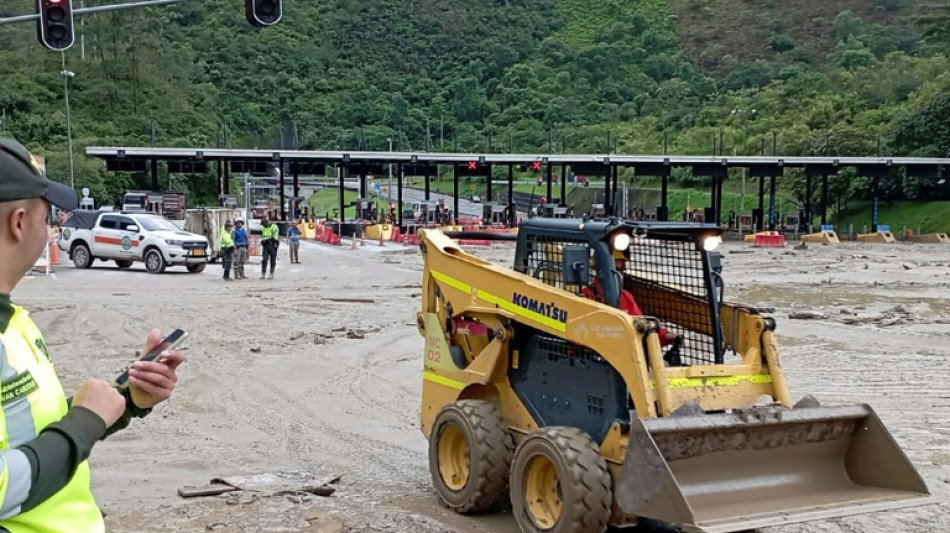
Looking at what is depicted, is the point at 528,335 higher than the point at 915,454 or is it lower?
higher

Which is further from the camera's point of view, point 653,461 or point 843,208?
point 843,208

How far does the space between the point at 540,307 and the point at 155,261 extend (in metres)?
25.4

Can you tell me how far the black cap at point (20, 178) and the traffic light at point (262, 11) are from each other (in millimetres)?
14900

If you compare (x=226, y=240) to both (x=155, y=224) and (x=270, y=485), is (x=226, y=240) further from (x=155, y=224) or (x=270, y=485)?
(x=270, y=485)

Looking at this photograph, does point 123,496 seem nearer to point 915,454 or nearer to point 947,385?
point 915,454

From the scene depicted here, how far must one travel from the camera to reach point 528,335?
775 centimetres

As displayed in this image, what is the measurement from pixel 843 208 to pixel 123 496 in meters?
76.7

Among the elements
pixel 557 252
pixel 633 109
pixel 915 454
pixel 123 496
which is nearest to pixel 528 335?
pixel 557 252

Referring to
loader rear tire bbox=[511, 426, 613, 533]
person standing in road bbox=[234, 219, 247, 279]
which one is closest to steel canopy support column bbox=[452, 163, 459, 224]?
person standing in road bbox=[234, 219, 247, 279]

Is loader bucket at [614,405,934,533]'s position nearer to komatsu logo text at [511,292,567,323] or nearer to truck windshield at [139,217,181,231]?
komatsu logo text at [511,292,567,323]

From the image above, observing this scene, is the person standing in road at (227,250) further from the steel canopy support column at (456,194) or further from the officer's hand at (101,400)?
the steel canopy support column at (456,194)

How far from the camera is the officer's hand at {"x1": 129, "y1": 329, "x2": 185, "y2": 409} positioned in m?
2.98

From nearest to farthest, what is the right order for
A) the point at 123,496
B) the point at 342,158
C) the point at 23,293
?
the point at 123,496 < the point at 23,293 < the point at 342,158

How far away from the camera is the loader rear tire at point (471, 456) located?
24.9ft
